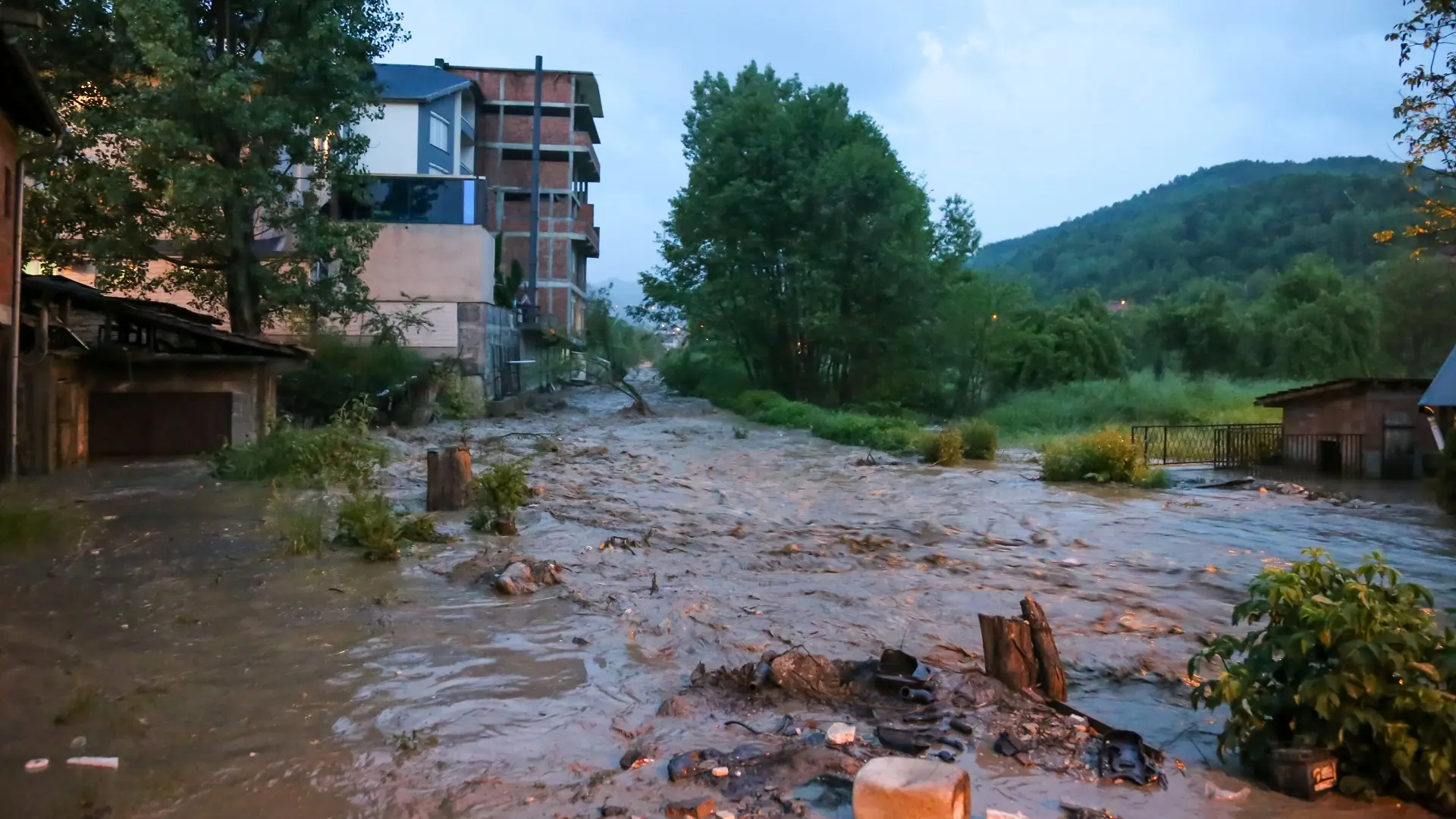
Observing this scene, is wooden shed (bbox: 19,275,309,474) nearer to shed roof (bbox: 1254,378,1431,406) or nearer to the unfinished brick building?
shed roof (bbox: 1254,378,1431,406)

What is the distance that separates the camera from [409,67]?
45.1 metres

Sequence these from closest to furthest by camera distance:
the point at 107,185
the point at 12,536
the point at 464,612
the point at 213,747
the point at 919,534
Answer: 1. the point at 213,747
2. the point at 464,612
3. the point at 12,536
4. the point at 919,534
5. the point at 107,185

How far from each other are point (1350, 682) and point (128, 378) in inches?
788

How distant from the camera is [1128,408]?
35750 millimetres

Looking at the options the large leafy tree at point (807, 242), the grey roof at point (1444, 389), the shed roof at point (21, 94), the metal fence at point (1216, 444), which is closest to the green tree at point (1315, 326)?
the large leafy tree at point (807, 242)

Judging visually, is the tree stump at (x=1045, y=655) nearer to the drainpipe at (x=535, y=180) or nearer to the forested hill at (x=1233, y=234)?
the drainpipe at (x=535, y=180)

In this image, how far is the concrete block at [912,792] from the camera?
457 cm

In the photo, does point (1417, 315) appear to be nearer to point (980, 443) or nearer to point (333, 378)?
point (980, 443)

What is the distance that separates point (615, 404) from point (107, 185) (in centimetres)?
2674

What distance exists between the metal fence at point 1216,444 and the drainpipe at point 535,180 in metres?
29.9

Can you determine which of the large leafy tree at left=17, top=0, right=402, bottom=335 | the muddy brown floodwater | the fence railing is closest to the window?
the large leafy tree at left=17, top=0, right=402, bottom=335

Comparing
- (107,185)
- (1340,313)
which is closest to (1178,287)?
(1340,313)

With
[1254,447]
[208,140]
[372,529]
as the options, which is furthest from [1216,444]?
[208,140]

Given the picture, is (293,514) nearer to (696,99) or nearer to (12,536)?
(12,536)
